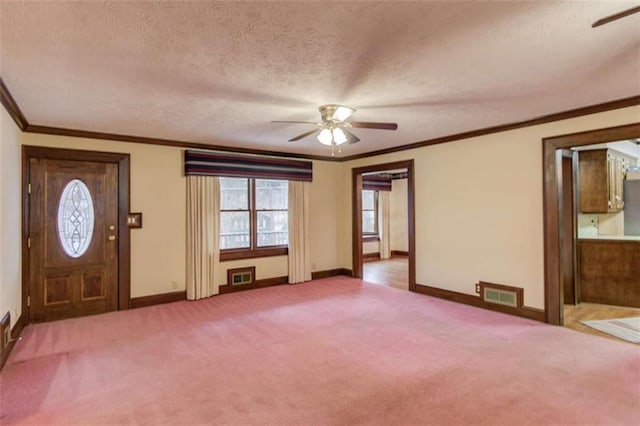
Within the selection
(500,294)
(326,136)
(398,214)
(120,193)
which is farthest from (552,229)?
(398,214)

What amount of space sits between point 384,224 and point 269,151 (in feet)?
15.7

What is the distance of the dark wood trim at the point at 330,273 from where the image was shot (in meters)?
6.82

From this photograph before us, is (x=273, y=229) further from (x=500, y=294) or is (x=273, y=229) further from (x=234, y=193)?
(x=500, y=294)

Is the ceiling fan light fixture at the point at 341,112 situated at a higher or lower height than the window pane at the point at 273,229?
higher

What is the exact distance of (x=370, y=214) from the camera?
9.98 m

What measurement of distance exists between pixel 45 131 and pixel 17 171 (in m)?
0.68

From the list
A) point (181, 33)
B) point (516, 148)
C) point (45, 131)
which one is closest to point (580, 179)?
point (516, 148)

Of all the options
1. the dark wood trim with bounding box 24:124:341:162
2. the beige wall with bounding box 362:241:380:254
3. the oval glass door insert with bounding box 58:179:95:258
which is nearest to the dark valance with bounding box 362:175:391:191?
the beige wall with bounding box 362:241:380:254

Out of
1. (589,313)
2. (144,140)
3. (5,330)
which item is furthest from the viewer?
(144,140)

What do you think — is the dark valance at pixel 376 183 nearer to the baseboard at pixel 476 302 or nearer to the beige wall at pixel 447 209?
the beige wall at pixel 447 209

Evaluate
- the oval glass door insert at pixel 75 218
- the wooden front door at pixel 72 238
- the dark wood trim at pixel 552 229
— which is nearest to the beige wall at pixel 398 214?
the dark wood trim at pixel 552 229

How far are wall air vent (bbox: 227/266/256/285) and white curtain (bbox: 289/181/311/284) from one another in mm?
719

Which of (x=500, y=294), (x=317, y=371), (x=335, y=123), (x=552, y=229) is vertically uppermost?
(x=335, y=123)

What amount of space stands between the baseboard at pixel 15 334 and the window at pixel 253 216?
8.48ft
